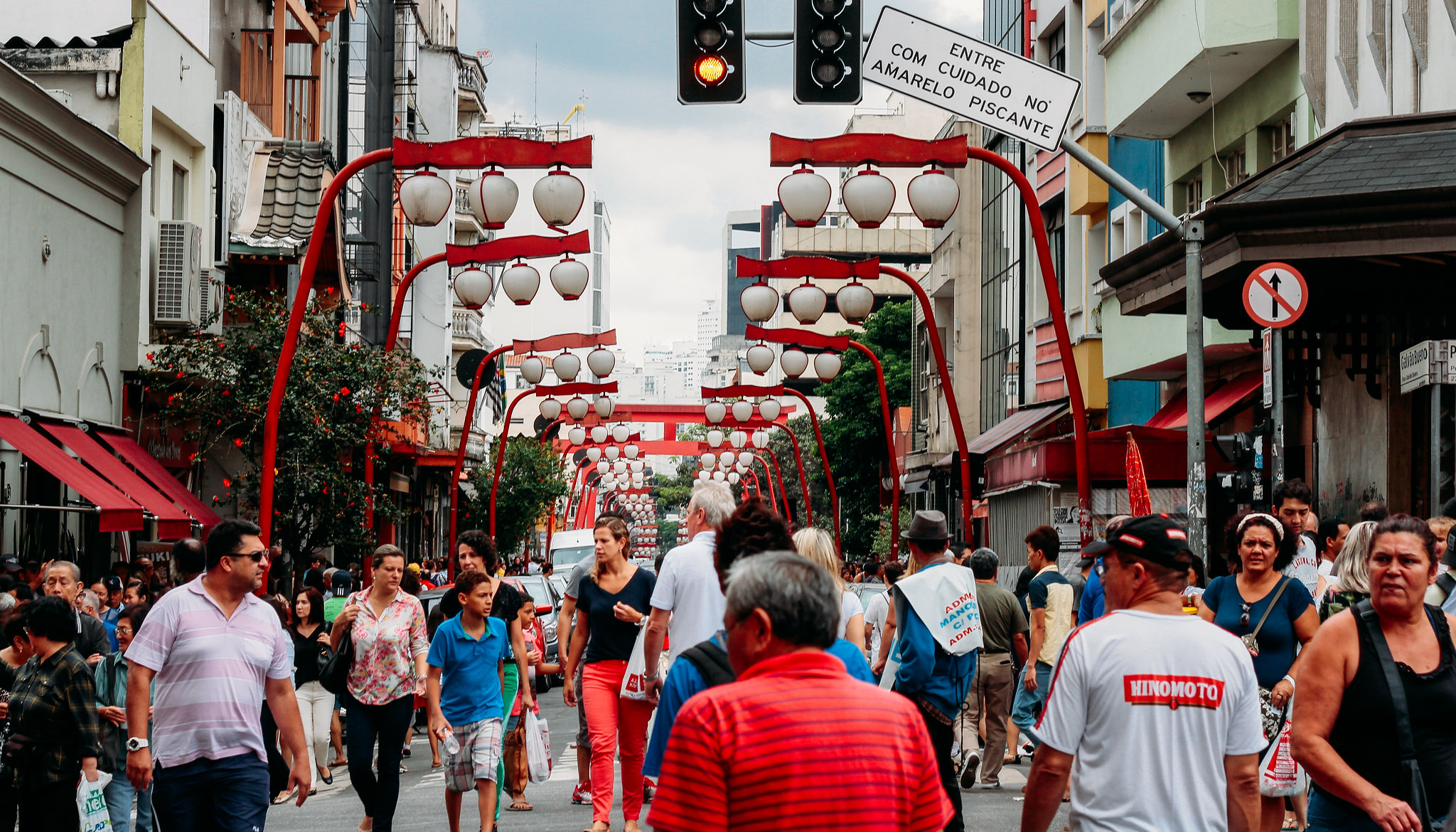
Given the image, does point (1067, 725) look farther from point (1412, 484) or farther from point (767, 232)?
point (767, 232)

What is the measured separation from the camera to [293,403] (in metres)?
24.6

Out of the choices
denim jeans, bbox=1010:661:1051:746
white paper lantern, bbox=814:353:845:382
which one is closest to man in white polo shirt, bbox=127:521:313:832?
denim jeans, bbox=1010:661:1051:746

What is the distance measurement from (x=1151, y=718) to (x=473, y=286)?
14523 millimetres

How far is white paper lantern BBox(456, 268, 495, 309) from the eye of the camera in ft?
61.8

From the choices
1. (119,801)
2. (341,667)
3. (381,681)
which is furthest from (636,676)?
(119,801)

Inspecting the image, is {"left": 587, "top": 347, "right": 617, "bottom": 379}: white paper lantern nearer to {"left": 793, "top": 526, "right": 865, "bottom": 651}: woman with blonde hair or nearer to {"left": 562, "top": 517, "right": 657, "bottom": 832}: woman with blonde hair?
{"left": 562, "top": 517, "right": 657, "bottom": 832}: woman with blonde hair

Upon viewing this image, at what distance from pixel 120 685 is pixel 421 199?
6.51 metres

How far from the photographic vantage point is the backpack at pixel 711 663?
5500 mm

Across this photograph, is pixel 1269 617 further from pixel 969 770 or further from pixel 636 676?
pixel 969 770

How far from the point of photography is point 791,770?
157 inches

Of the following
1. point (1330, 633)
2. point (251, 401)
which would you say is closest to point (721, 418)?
point (251, 401)

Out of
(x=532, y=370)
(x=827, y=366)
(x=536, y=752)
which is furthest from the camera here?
(x=532, y=370)

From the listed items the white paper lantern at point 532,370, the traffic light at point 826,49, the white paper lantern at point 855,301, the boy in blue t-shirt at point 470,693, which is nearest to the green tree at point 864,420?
the white paper lantern at point 532,370

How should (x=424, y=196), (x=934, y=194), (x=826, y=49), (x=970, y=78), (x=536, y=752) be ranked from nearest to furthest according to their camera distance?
(x=536, y=752) < (x=970, y=78) < (x=826, y=49) < (x=934, y=194) < (x=424, y=196)
